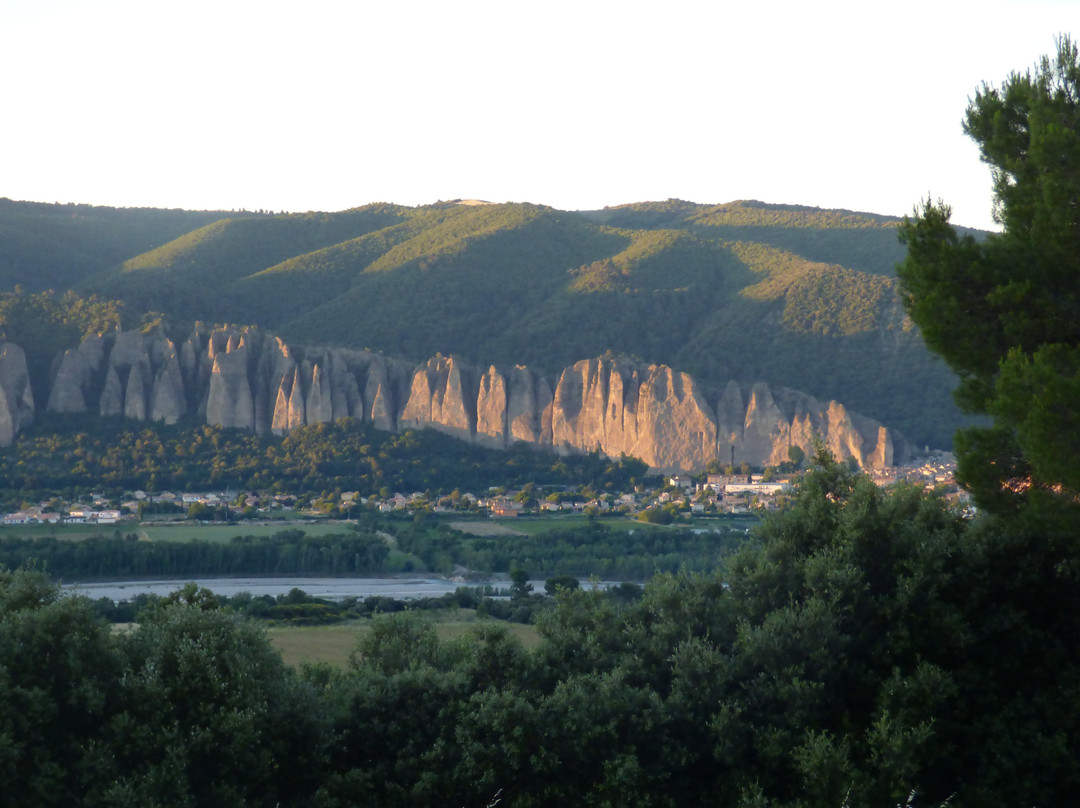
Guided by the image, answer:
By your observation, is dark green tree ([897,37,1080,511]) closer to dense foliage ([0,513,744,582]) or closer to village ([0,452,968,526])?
dense foliage ([0,513,744,582])

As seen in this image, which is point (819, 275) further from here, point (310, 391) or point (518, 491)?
point (310, 391)

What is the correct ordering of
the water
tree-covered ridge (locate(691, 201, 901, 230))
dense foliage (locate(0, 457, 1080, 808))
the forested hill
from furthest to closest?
tree-covered ridge (locate(691, 201, 901, 230)) → the forested hill → the water → dense foliage (locate(0, 457, 1080, 808))

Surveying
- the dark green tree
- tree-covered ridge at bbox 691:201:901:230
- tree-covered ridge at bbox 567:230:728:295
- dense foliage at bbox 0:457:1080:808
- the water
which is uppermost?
tree-covered ridge at bbox 691:201:901:230

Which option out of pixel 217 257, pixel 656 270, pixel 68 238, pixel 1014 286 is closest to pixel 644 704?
pixel 1014 286

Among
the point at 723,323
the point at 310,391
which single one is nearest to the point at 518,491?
the point at 310,391

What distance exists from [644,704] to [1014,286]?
3793 millimetres

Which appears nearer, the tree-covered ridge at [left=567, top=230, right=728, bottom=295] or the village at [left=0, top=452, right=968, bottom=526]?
the village at [left=0, top=452, right=968, bottom=526]

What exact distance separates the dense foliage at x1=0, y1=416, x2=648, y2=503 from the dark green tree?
1127 inches

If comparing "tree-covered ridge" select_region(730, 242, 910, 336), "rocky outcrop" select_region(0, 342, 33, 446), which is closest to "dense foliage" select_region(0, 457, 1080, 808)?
"rocky outcrop" select_region(0, 342, 33, 446)

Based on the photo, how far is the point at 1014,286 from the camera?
8.13 m

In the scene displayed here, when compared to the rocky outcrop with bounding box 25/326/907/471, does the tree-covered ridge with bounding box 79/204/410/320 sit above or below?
above

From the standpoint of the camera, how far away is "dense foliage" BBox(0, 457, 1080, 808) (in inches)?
292

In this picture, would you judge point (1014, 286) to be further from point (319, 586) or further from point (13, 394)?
point (13, 394)

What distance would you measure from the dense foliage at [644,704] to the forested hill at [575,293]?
2751 cm
